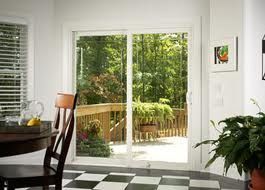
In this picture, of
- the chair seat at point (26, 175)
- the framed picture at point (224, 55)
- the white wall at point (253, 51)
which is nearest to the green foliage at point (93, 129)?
the framed picture at point (224, 55)

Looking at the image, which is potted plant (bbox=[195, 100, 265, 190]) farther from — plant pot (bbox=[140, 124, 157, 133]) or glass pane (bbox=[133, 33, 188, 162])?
plant pot (bbox=[140, 124, 157, 133])

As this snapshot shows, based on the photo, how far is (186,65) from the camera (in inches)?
208

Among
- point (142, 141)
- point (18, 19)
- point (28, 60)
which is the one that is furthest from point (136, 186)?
point (18, 19)

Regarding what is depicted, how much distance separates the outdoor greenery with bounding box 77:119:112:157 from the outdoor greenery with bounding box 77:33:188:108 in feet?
1.33

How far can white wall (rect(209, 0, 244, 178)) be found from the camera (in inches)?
177

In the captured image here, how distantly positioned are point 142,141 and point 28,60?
2.16m

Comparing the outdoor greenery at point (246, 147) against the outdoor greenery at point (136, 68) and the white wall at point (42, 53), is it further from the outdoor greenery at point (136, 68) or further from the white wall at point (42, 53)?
the white wall at point (42, 53)

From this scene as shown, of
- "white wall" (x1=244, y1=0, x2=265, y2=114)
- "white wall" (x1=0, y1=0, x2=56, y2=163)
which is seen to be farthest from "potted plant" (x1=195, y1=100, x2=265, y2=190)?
"white wall" (x1=0, y1=0, x2=56, y2=163)

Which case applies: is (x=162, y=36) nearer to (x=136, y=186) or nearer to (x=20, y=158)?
(x=136, y=186)

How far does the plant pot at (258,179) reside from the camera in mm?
2089

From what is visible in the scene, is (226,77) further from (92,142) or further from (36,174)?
(36,174)

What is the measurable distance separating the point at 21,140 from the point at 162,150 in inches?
134

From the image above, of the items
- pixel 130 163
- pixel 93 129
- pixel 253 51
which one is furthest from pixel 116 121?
pixel 253 51

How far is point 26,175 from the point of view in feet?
8.67
